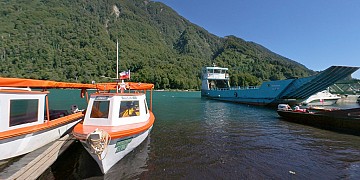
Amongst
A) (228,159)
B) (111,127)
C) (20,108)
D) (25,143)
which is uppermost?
(20,108)

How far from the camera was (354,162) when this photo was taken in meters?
9.41

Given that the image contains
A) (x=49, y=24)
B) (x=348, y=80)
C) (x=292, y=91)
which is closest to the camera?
(x=292, y=91)

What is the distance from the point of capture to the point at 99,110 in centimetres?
938

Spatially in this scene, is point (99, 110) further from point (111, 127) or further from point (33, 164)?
point (33, 164)

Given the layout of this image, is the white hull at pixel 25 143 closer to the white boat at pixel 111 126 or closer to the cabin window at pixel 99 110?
the white boat at pixel 111 126

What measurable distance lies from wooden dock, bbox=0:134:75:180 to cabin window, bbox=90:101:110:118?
2.08 metres

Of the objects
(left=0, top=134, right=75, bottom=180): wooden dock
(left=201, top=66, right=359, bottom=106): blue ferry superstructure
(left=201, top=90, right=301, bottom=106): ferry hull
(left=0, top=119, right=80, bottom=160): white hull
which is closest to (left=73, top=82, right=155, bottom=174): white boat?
(left=0, top=134, right=75, bottom=180): wooden dock

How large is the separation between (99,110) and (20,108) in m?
3.06

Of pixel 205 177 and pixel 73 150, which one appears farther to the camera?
pixel 73 150

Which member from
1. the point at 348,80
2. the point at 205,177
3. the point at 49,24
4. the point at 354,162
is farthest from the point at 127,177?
the point at 49,24

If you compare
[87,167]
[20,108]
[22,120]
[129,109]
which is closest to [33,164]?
[87,167]

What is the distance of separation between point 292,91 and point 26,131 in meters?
35.2

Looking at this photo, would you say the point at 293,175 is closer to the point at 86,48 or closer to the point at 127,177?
the point at 127,177

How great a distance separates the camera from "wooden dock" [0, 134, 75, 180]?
626 centimetres
